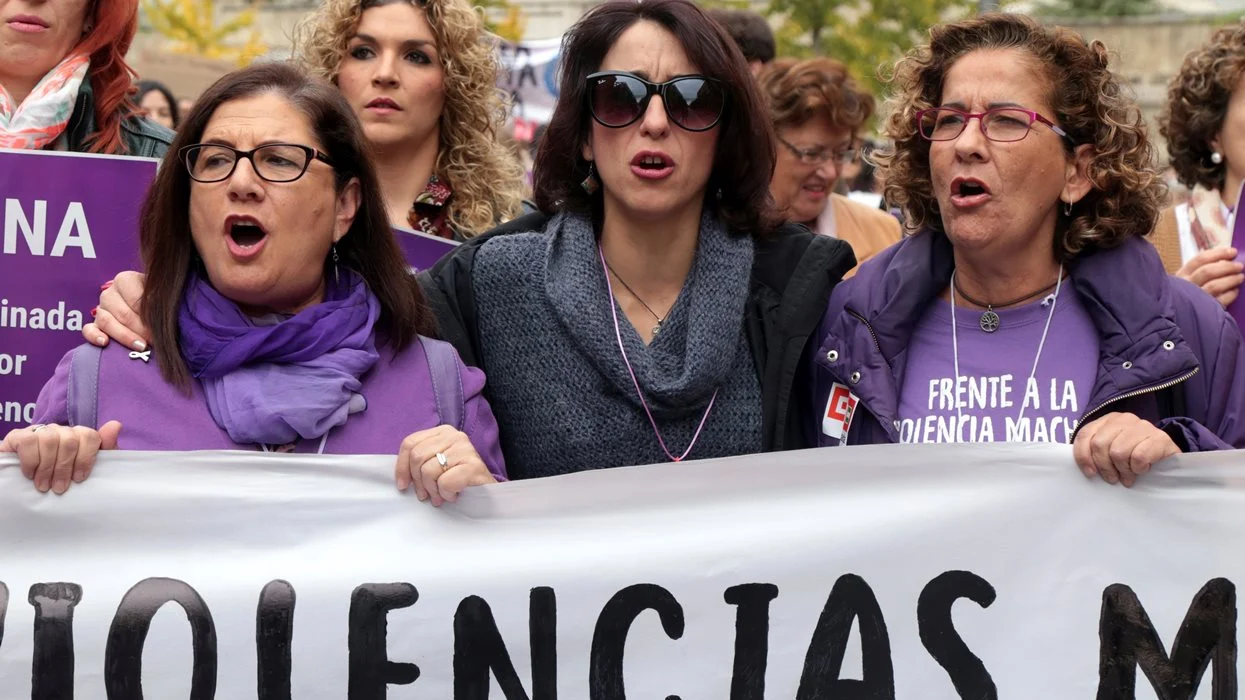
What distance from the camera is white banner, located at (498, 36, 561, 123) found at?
9.70 meters

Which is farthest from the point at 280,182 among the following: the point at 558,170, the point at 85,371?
the point at 558,170

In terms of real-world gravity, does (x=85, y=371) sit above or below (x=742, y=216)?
below

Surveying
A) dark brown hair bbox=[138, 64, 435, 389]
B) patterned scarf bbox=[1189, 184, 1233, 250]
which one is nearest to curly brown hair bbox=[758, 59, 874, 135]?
patterned scarf bbox=[1189, 184, 1233, 250]

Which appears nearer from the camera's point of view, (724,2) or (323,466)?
(323,466)

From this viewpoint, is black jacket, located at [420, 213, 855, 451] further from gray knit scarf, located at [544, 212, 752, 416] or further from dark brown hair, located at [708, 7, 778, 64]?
dark brown hair, located at [708, 7, 778, 64]

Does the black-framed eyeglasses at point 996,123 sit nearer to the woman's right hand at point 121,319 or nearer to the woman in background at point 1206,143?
the woman in background at point 1206,143

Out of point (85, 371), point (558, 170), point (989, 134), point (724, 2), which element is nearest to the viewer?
point (85, 371)

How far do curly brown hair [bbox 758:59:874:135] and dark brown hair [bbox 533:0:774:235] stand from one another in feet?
7.19

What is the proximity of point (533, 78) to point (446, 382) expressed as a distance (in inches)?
271

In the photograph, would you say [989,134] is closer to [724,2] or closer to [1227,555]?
[1227,555]

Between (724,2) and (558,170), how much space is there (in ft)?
69.9

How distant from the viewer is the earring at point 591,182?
378 cm

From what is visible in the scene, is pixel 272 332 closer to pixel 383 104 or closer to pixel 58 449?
pixel 58 449

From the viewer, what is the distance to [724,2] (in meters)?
24.5
